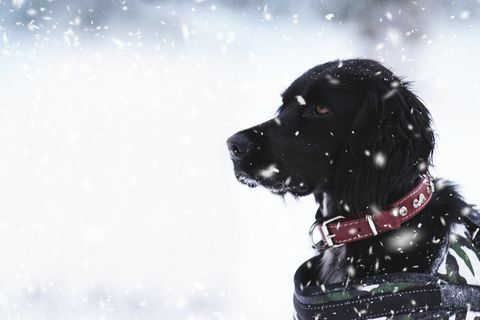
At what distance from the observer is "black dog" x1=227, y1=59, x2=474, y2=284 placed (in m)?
1.75

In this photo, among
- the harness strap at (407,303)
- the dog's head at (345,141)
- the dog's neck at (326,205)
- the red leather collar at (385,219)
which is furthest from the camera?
the dog's neck at (326,205)

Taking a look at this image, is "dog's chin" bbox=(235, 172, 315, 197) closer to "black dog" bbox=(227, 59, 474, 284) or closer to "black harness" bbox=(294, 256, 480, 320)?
"black dog" bbox=(227, 59, 474, 284)


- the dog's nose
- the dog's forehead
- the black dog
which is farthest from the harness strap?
the dog's forehead

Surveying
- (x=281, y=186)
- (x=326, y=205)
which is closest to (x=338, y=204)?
(x=326, y=205)

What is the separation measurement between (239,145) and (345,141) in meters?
0.43

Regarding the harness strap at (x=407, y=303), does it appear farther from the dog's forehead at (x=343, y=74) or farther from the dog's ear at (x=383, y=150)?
the dog's forehead at (x=343, y=74)

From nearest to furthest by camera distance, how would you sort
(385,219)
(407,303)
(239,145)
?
(407,303)
(385,219)
(239,145)

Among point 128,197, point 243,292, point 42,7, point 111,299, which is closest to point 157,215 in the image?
point 128,197

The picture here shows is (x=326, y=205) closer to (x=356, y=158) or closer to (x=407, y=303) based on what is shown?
(x=356, y=158)

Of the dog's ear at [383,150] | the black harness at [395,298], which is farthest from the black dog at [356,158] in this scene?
the black harness at [395,298]

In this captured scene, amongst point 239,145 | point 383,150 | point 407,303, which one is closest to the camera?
point 407,303

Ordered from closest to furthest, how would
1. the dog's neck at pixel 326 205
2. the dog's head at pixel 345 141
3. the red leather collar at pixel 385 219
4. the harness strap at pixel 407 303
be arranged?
the harness strap at pixel 407 303
the red leather collar at pixel 385 219
the dog's head at pixel 345 141
the dog's neck at pixel 326 205

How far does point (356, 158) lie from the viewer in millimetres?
1911

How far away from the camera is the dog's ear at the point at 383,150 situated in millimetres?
1811
